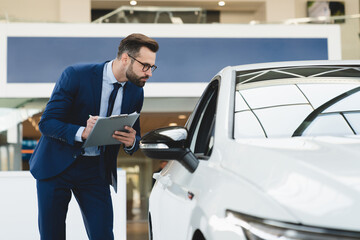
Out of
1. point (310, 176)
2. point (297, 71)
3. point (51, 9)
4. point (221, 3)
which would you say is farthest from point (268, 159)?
point (221, 3)

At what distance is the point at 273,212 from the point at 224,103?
968 mm

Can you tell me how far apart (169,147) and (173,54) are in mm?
11056

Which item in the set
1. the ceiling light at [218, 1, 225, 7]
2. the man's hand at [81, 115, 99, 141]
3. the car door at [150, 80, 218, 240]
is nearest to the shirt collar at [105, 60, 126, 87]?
the man's hand at [81, 115, 99, 141]

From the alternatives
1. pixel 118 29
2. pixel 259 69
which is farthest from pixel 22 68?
pixel 259 69

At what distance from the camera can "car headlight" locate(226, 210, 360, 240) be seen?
1.53 m

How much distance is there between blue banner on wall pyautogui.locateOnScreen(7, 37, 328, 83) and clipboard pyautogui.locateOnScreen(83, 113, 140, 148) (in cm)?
960

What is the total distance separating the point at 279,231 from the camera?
1.60 m

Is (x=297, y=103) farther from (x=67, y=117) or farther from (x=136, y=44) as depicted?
(x=67, y=117)

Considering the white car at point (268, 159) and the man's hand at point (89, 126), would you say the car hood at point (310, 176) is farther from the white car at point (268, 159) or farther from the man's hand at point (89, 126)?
the man's hand at point (89, 126)

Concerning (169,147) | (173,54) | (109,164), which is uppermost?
(173,54)

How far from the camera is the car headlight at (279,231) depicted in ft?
5.00

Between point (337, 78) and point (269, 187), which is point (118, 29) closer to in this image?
point (337, 78)

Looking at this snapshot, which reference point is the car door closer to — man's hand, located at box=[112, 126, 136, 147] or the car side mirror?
the car side mirror

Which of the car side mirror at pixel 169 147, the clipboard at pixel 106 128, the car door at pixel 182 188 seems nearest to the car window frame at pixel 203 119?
the car door at pixel 182 188
